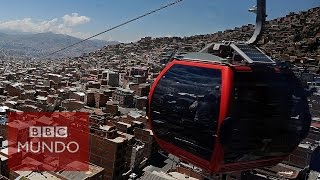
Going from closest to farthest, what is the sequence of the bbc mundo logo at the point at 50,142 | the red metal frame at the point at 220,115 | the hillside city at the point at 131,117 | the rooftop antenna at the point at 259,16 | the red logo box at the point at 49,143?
the red metal frame at the point at 220,115, the rooftop antenna at the point at 259,16, the hillside city at the point at 131,117, the red logo box at the point at 49,143, the bbc mundo logo at the point at 50,142

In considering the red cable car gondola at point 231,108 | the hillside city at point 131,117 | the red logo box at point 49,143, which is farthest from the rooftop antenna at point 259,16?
the red logo box at point 49,143

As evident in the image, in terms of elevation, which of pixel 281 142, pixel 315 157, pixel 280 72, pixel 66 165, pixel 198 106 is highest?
pixel 280 72

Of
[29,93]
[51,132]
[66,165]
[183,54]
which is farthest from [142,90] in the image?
[183,54]

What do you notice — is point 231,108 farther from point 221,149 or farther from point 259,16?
point 259,16

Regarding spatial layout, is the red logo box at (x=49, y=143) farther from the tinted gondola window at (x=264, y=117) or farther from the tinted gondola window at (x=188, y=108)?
the tinted gondola window at (x=264, y=117)

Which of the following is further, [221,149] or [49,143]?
[49,143]

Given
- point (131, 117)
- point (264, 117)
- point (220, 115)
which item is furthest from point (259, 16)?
point (131, 117)

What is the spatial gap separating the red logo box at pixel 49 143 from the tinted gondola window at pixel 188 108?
15.3 m

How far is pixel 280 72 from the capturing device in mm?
4254

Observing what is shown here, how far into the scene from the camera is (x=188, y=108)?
13.6 ft

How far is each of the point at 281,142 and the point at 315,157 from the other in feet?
55.3

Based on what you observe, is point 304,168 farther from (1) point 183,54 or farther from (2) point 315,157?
(1) point 183,54

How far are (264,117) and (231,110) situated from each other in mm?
443

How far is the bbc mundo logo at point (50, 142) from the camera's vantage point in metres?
21.7
